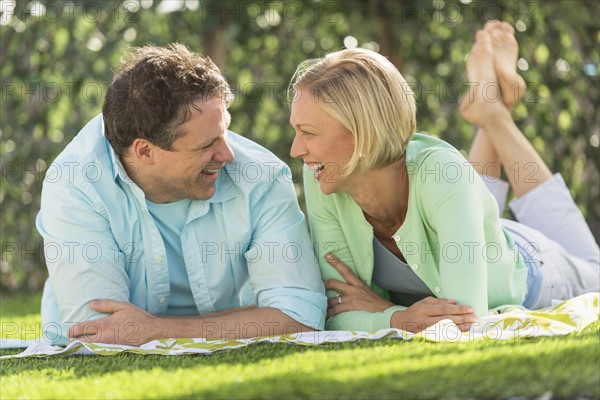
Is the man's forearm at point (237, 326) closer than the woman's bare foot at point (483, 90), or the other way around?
the man's forearm at point (237, 326)

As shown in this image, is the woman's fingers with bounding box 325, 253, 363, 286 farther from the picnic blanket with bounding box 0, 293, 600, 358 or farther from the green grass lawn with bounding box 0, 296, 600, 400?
the green grass lawn with bounding box 0, 296, 600, 400

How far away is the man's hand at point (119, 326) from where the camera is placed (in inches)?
82.5

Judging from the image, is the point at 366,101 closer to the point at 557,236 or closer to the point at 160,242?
the point at 160,242

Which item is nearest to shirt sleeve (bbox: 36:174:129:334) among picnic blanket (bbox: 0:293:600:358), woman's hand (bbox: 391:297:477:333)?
picnic blanket (bbox: 0:293:600:358)

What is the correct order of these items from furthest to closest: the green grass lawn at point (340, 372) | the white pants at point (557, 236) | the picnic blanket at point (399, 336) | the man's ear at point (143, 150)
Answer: the white pants at point (557, 236) → the man's ear at point (143, 150) → the picnic blanket at point (399, 336) → the green grass lawn at point (340, 372)

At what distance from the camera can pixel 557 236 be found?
3.11 m

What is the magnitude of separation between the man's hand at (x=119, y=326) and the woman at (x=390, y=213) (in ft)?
1.60

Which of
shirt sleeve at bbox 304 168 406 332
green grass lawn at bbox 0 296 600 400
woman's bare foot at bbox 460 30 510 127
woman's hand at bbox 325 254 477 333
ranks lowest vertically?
green grass lawn at bbox 0 296 600 400

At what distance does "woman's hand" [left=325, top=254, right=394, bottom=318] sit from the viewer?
227cm

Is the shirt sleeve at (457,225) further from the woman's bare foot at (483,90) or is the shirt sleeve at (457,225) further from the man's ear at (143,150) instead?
the woman's bare foot at (483,90)

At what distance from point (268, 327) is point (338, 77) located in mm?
621

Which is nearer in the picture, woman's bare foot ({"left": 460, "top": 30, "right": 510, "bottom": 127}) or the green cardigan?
the green cardigan

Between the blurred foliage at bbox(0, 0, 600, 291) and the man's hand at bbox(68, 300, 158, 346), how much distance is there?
1.78 meters

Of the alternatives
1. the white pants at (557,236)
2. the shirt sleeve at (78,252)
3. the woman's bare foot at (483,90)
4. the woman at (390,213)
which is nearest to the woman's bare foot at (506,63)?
the woman's bare foot at (483,90)
